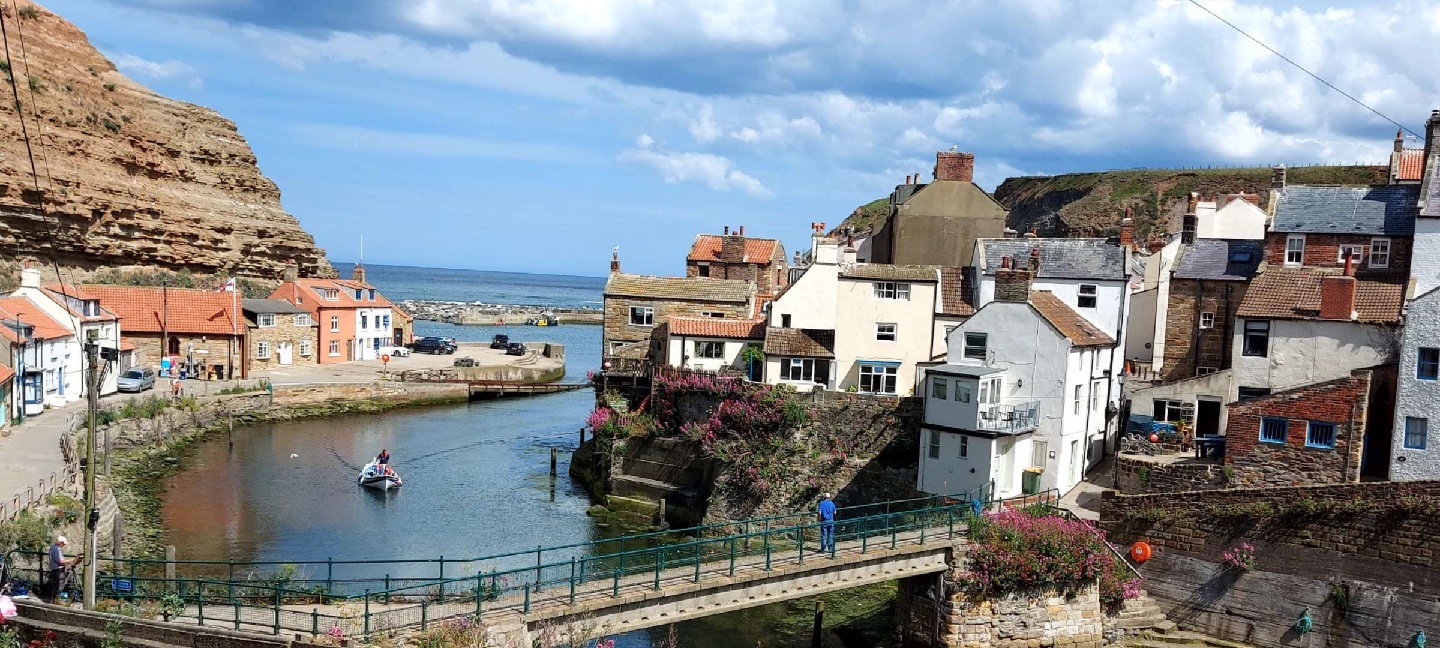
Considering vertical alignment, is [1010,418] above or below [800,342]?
below

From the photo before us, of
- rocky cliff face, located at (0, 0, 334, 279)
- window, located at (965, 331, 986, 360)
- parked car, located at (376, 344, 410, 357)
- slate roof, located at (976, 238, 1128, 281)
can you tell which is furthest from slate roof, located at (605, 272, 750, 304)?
rocky cliff face, located at (0, 0, 334, 279)

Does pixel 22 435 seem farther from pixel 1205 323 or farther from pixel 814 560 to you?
pixel 1205 323

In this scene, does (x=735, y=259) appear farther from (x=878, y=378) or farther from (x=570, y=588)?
(x=570, y=588)

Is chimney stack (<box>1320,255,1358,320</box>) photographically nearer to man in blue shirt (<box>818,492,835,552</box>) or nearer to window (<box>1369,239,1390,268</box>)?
window (<box>1369,239,1390,268</box>)

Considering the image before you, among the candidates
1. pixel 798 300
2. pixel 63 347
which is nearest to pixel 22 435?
pixel 63 347

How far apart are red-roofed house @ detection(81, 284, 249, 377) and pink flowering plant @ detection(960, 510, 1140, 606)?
195 feet

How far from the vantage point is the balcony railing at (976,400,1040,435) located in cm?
3659

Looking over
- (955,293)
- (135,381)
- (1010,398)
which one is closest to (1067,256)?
(955,293)

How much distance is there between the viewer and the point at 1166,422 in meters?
40.3

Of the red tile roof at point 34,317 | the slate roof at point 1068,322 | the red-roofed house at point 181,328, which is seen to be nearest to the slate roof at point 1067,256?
the slate roof at point 1068,322

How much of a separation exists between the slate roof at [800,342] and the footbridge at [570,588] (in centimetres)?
1403

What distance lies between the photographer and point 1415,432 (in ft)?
104

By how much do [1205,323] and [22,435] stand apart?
168ft

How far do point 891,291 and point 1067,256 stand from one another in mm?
7537
